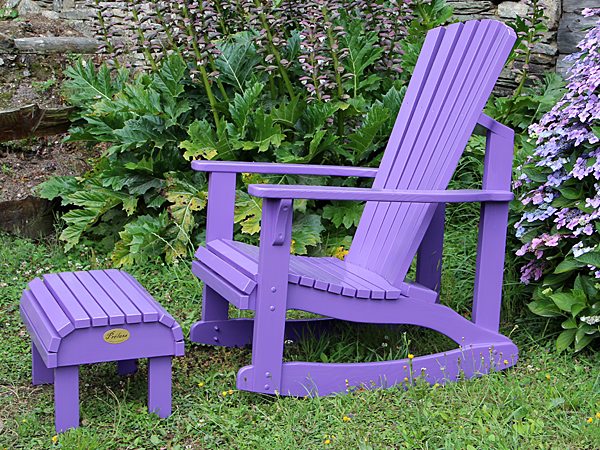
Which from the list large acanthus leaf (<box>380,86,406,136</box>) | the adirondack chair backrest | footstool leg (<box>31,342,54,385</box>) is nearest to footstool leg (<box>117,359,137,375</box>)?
footstool leg (<box>31,342,54,385</box>)

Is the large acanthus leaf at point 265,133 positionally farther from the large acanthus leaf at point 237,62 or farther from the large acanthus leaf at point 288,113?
the large acanthus leaf at point 237,62

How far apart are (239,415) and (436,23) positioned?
8.86 feet

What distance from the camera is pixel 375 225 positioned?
2557mm

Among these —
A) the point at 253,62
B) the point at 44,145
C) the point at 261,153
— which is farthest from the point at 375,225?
the point at 44,145

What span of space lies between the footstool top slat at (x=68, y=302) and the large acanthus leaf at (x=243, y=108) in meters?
1.37

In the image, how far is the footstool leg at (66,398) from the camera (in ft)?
6.33

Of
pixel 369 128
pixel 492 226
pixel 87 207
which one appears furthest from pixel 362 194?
pixel 87 207

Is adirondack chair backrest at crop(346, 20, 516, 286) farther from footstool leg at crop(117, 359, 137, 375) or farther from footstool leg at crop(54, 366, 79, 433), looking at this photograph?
footstool leg at crop(54, 366, 79, 433)

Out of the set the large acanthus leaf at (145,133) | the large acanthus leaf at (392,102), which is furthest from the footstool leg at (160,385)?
the large acanthus leaf at (392,102)

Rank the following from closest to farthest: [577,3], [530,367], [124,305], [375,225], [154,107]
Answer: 1. [124,305]
2. [530,367]
3. [375,225]
4. [154,107]
5. [577,3]

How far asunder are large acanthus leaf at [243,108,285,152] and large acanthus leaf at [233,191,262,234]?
0.29 m

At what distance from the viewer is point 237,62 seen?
366cm

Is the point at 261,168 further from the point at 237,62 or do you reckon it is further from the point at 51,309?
the point at 237,62

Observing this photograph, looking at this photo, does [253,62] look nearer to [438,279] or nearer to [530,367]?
[438,279]
